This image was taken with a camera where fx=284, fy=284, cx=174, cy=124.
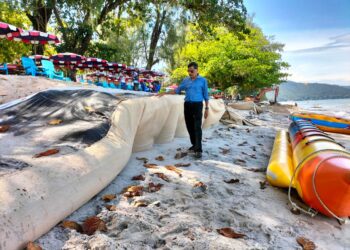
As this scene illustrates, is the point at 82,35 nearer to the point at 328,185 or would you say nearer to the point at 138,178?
the point at 138,178

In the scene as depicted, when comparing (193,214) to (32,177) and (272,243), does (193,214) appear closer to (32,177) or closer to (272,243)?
(272,243)

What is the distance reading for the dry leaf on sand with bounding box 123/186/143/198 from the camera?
2849 millimetres

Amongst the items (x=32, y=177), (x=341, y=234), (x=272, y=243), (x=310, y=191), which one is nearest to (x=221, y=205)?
(x=272, y=243)

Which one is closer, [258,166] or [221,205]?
[221,205]

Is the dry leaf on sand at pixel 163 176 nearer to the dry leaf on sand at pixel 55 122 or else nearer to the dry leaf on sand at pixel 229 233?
the dry leaf on sand at pixel 229 233

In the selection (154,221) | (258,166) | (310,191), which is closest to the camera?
(154,221)

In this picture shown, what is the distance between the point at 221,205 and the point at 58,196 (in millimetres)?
1506

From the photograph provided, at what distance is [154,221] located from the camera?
2.36m

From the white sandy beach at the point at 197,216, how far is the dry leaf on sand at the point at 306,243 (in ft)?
0.14

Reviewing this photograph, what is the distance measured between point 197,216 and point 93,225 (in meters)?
0.89

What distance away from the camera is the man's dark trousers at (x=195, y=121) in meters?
4.63

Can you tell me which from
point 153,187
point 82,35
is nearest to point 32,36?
point 82,35

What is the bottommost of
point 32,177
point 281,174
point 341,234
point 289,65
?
point 341,234

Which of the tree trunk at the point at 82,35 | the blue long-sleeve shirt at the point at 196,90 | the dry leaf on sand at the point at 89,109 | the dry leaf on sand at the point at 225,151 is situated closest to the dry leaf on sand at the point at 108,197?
the dry leaf on sand at the point at 89,109
